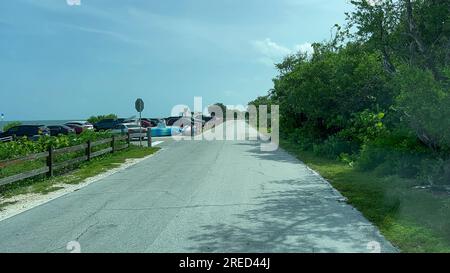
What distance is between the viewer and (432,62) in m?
12.2

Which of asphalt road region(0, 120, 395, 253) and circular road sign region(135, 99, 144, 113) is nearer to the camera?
asphalt road region(0, 120, 395, 253)

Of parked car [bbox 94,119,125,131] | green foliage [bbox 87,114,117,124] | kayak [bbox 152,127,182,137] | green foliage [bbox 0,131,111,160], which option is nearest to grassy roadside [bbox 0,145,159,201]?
green foliage [bbox 0,131,111,160]

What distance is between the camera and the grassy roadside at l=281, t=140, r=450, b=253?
642 cm

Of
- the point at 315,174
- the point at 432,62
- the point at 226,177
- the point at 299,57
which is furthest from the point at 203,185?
the point at 299,57

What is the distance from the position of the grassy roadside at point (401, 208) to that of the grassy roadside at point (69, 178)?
7.45 m

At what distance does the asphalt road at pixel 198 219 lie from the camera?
638cm

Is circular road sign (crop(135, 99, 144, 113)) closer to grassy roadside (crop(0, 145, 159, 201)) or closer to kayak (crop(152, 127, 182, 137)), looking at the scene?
grassy roadside (crop(0, 145, 159, 201))

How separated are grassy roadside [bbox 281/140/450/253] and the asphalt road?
288 millimetres

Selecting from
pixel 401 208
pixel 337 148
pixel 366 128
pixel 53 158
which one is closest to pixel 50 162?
pixel 53 158

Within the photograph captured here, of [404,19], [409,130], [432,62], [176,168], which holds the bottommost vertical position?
[176,168]

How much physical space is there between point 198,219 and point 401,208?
3747 millimetres

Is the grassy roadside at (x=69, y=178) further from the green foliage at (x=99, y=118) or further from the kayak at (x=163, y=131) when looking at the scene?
the green foliage at (x=99, y=118)
